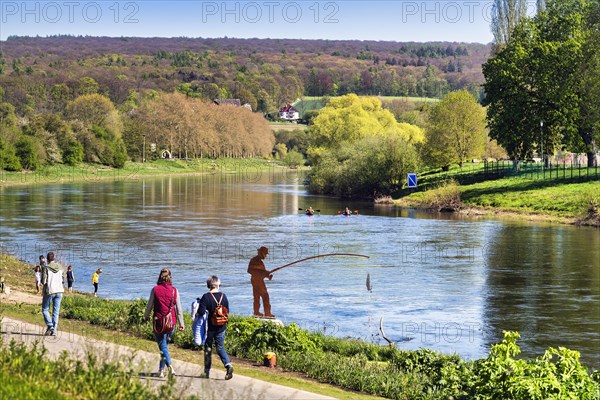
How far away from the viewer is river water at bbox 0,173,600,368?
31.4 metres

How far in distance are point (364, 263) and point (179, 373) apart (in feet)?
99.1

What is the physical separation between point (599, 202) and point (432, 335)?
44228mm

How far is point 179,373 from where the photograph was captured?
17500 mm

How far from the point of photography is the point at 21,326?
2250 cm

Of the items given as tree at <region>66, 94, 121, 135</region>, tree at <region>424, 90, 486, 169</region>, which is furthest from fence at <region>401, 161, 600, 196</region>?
tree at <region>66, 94, 121, 135</region>

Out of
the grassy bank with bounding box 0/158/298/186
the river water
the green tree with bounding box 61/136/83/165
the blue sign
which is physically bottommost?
the river water

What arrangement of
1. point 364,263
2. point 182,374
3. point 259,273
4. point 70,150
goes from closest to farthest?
point 182,374 < point 259,273 < point 364,263 < point 70,150

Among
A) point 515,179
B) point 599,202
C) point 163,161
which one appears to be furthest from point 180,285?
point 163,161

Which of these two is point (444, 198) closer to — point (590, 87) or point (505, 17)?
point (590, 87)

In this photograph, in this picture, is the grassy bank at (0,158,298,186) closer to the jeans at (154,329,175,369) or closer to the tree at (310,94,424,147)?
the tree at (310,94,424,147)

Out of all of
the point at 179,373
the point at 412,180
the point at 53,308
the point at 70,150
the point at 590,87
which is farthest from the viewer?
the point at 70,150

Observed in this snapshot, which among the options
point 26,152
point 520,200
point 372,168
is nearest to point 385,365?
point 520,200

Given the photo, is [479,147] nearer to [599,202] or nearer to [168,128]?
[599,202]

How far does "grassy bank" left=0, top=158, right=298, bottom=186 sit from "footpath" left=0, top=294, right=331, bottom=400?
333 feet
